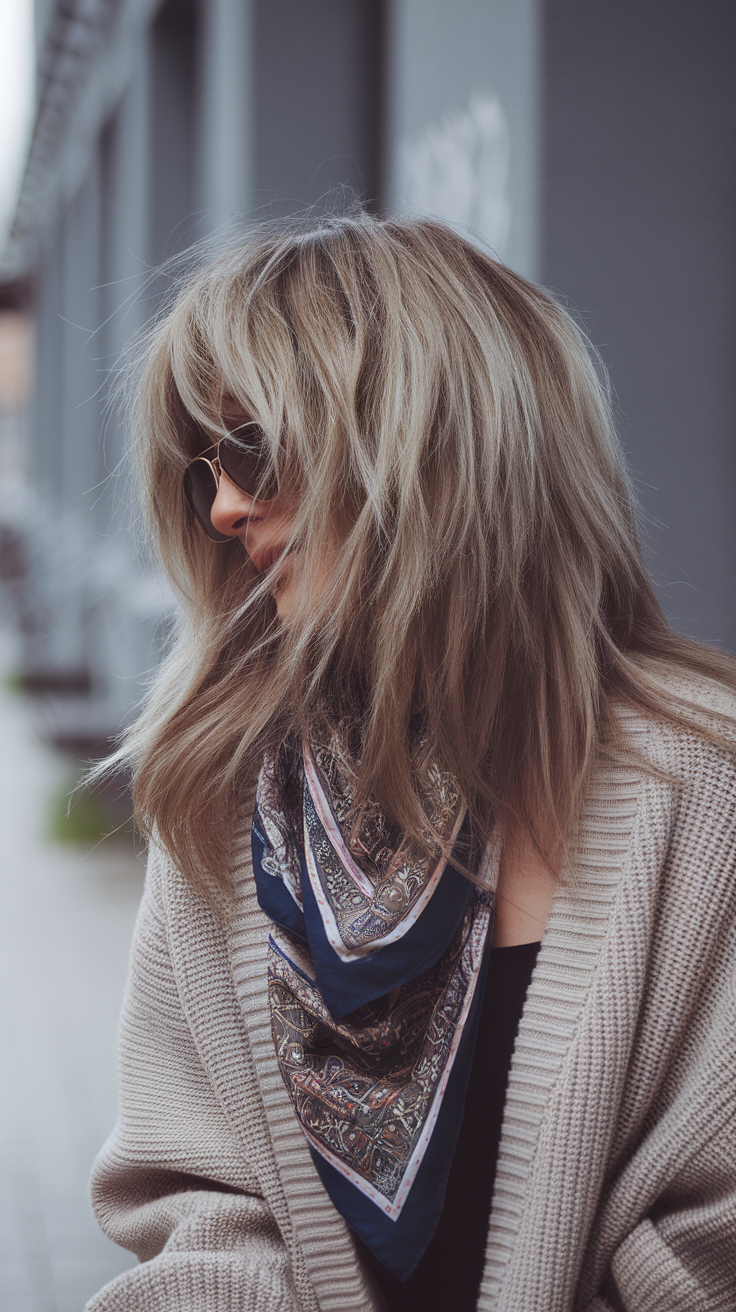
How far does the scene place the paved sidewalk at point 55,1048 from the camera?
10.5 ft

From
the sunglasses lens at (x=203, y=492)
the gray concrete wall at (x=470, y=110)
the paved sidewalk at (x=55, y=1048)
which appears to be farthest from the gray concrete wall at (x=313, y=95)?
the sunglasses lens at (x=203, y=492)

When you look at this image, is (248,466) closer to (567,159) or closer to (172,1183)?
(172,1183)

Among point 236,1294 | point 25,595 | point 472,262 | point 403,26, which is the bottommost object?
point 25,595

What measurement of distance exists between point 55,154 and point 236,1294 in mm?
16160

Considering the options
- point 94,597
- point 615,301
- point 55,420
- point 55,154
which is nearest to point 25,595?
point 94,597

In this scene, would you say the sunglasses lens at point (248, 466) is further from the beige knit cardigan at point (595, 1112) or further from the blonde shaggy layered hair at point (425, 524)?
the beige knit cardigan at point (595, 1112)

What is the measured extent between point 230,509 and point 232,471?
0.05 m

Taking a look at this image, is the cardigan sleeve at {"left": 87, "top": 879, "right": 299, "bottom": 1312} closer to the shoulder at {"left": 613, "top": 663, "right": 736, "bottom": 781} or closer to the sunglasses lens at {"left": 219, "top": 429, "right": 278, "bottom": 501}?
the sunglasses lens at {"left": 219, "top": 429, "right": 278, "bottom": 501}

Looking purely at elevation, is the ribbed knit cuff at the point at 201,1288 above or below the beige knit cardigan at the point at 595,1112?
below

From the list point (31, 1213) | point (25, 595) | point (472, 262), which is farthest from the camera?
point (25, 595)

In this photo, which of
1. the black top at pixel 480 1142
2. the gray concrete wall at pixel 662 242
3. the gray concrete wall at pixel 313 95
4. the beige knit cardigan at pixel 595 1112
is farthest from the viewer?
the gray concrete wall at pixel 313 95

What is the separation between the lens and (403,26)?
12.0ft

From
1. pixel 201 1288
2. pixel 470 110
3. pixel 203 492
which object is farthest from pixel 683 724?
pixel 470 110

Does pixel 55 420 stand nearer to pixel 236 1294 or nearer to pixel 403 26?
pixel 403 26
